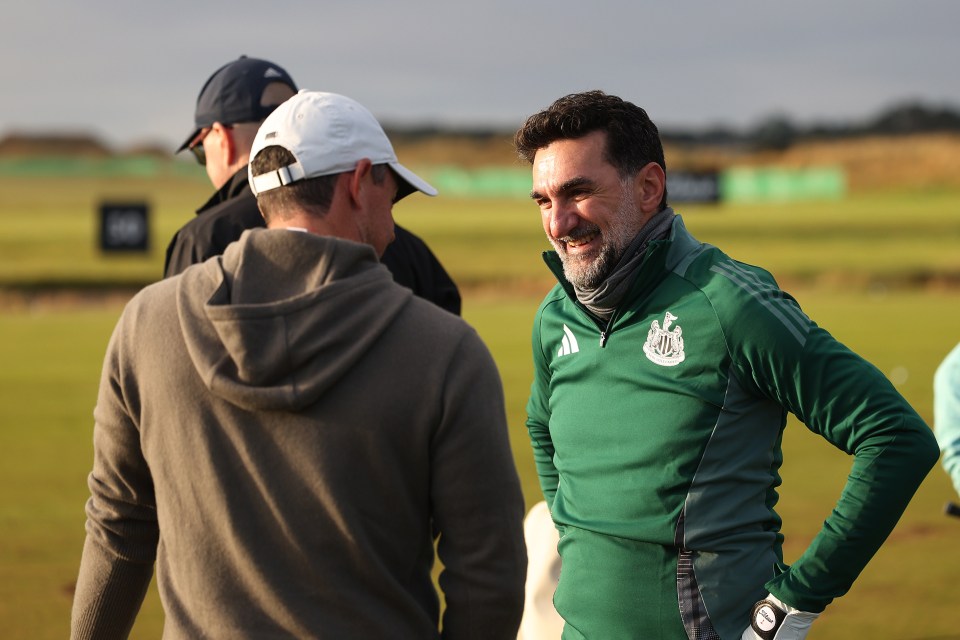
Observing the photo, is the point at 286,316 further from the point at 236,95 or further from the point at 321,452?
the point at 236,95

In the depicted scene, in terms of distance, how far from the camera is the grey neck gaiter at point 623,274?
108 inches

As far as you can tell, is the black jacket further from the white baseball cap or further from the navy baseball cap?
the white baseball cap

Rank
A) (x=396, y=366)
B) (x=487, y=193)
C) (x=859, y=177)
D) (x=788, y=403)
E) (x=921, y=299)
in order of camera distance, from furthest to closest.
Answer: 1. (x=859, y=177)
2. (x=487, y=193)
3. (x=921, y=299)
4. (x=788, y=403)
5. (x=396, y=366)

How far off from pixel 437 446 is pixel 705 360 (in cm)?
76

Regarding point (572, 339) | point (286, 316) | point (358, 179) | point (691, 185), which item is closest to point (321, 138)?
point (358, 179)

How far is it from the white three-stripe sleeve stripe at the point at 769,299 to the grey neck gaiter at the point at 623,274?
0.18 m

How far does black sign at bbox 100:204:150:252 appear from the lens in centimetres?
3344

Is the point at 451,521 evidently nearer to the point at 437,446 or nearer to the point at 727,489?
the point at 437,446

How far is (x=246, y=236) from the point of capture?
7.02ft

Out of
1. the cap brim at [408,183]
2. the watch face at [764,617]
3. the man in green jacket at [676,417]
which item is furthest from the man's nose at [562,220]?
the watch face at [764,617]

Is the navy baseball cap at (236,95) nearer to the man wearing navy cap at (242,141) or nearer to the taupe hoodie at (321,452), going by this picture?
the man wearing navy cap at (242,141)

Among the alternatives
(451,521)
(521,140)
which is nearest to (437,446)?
(451,521)

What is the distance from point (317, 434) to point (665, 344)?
910 millimetres

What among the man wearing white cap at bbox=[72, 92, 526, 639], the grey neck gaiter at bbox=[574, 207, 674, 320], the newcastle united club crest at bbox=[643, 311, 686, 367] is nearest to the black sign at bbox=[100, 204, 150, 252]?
the grey neck gaiter at bbox=[574, 207, 674, 320]
